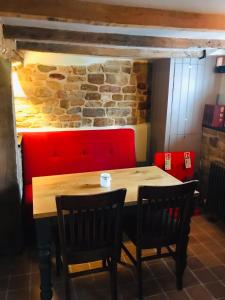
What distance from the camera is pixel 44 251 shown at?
6.23ft

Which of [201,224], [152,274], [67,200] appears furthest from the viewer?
[201,224]

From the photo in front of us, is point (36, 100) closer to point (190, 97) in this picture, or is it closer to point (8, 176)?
point (8, 176)

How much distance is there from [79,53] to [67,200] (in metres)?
1.91

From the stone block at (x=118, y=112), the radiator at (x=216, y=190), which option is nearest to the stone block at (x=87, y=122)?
the stone block at (x=118, y=112)

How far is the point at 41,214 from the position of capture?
177 centimetres

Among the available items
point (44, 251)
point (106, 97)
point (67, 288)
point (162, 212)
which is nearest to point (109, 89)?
point (106, 97)

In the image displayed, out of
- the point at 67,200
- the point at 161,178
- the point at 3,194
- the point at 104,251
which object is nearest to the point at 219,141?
the point at 161,178

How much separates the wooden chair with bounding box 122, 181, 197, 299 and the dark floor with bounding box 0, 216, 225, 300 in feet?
0.48

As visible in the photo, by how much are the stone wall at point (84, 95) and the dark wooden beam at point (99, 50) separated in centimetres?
48

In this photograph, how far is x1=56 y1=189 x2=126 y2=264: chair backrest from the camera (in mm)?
1701

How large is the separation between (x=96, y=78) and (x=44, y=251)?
238 centimetres

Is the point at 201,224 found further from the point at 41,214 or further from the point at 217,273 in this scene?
the point at 41,214

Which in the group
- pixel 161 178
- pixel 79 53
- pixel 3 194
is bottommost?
pixel 3 194

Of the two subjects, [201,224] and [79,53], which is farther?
[201,224]
